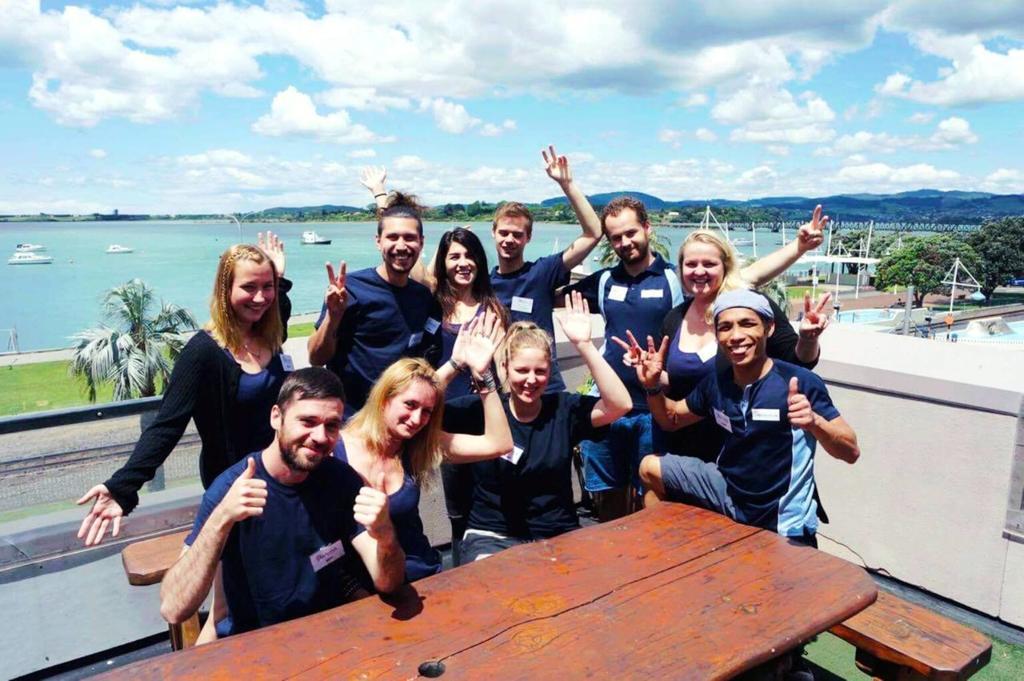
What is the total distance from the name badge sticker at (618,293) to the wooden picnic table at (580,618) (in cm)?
131

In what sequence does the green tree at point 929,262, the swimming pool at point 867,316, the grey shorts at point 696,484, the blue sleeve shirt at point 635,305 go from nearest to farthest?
the grey shorts at point 696,484
the blue sleeve shirt at point 635,305
the swimming pool at point 867,316
the green tree at point 929,262

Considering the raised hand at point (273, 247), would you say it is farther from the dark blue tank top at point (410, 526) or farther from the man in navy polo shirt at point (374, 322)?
the dark blue tank top at point (410, 526)

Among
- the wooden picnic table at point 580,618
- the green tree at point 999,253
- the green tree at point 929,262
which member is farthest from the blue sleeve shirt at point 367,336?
the green tree at point 999,253

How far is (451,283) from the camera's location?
11.1 feet

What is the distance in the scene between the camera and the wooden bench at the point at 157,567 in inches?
94.8

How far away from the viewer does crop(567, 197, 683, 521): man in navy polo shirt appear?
3.27 m

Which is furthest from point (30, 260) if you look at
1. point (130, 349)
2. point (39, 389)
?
point (130, 349)

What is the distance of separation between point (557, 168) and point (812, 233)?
1.38m

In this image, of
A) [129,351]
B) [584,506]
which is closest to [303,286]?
[129,351]

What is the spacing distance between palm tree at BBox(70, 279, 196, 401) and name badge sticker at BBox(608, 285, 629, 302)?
1394cm

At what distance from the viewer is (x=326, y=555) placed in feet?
6.73

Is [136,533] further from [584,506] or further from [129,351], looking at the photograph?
[129,351]

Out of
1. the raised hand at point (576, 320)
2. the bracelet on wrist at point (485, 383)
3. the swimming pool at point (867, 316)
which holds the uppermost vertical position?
the raised hand at point (576, 320)

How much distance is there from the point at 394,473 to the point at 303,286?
92210 millimetres
